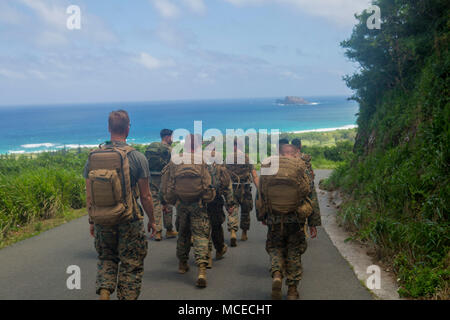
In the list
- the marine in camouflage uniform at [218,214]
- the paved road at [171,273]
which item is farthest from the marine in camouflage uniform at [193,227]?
the marine in camouflage uniform at [218,214]

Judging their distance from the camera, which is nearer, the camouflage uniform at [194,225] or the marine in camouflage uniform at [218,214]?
the camouflage uniform at [194,225]

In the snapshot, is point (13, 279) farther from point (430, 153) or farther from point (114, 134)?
point (430, 153)

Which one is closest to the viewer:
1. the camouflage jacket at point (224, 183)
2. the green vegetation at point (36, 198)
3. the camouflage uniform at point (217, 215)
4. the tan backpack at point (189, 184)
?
the tan backpack at point (189, 184)

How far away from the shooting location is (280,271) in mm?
5105

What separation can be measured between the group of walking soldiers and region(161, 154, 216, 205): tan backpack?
14mm

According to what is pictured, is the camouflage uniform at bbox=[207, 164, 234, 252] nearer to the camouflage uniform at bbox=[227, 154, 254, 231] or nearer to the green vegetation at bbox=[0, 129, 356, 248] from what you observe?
the camouflage uniform at bbox=[227, 154, 254, 231]

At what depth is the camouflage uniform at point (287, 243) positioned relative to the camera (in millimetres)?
5141

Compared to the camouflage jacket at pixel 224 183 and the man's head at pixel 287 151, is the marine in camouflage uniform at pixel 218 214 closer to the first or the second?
the camouflage jacket at pixel 224 183

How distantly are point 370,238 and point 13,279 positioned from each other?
5.61 meters

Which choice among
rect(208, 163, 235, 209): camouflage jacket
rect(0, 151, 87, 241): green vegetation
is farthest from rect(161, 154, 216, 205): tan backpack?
rect(0, 151, 87, 241): green vegetation

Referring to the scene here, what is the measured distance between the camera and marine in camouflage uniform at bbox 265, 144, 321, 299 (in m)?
5.14

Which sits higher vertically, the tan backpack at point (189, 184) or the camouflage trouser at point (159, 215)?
the tan backpack at point (189, 184)

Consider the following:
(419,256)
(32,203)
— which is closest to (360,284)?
(419,256)
